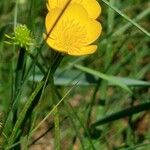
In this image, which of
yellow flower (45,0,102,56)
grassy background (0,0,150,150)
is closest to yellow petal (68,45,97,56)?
yellow flower (45,0,102,56)

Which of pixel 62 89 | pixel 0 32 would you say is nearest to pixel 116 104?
pixel 62 89

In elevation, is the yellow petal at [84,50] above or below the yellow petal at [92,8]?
below

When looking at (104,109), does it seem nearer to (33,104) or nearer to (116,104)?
(116,104)

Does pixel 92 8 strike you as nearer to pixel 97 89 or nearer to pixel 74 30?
pixel 74 30

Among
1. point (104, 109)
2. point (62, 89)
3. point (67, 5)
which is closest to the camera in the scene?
point (67, 5)

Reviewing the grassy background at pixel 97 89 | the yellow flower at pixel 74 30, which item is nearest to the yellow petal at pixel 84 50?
the yellow flower at pixel 74 30

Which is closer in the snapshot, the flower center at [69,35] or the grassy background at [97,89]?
the flower center at [69,35]

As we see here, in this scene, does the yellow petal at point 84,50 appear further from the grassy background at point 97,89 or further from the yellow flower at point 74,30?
the grassy background at point 97,89
